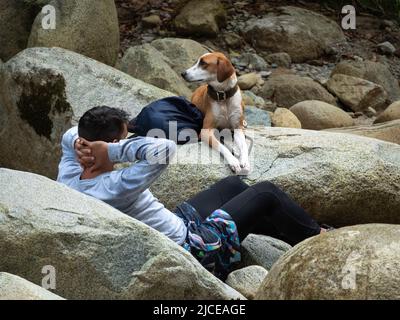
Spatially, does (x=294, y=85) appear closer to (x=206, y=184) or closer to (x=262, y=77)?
(x=262, y=77)

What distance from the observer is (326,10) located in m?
15.6

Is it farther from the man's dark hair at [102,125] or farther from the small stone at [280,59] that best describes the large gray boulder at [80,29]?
the man's dark hair at [102,125]

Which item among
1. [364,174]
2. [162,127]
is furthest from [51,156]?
[364,174]

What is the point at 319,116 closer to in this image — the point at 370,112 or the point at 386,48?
the point at 370,112

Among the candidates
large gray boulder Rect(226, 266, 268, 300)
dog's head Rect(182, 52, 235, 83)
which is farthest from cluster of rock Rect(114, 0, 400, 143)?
large gray boulder Rect(226, 266, 268, 300)

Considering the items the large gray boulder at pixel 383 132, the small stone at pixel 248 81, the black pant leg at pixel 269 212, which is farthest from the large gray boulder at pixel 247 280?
the small stone at pixel 248 81

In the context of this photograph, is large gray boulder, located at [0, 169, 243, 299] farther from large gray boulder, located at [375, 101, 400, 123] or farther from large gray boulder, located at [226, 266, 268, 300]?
large gray boulder, located at [375, 101, 400, 123]

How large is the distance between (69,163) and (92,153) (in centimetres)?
41

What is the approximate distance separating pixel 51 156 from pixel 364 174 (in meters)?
3.14

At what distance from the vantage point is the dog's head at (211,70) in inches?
306

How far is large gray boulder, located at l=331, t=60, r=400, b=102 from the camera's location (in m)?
13.8

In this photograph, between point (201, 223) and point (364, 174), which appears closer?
point (201, 223)

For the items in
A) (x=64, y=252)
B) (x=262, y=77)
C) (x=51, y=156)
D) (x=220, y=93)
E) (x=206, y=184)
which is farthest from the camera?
(x=262, y=77)

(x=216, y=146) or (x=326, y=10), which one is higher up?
(x=216, y=146)
